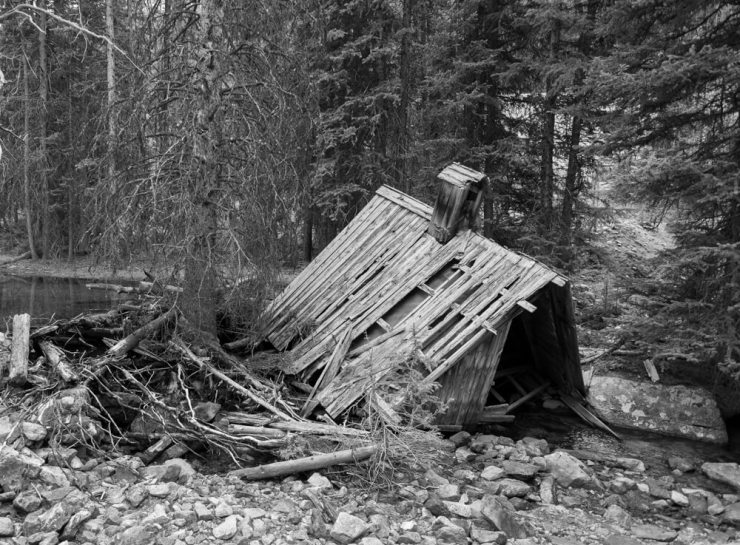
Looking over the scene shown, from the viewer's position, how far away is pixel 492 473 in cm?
688

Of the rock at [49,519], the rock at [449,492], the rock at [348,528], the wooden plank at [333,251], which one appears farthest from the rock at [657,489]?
the rock at [49,519]

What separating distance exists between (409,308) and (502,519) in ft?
12.2

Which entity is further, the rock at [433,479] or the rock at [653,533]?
the rock at [433,479]

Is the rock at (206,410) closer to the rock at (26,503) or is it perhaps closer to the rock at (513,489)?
the rock at (26,503)

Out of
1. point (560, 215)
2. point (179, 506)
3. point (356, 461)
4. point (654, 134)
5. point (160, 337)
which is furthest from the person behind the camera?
point (560, 215)

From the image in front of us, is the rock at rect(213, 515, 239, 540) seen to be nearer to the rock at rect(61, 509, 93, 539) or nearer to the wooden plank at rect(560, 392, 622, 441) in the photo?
the rock at rect(61, 509, 93, 539)

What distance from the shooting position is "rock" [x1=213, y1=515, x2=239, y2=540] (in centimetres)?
476

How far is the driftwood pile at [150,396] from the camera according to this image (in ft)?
20.3

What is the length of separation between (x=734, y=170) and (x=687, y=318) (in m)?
2.31

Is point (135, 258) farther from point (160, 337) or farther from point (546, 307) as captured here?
point (546, 307)

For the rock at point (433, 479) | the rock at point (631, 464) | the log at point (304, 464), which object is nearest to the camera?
the log at point (304, 464)

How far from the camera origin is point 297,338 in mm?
9812

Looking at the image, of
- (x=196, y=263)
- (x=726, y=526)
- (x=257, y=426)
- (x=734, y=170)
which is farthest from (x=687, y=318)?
(x=196, y=263)

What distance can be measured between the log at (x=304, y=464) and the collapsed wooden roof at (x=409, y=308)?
3.52ft
